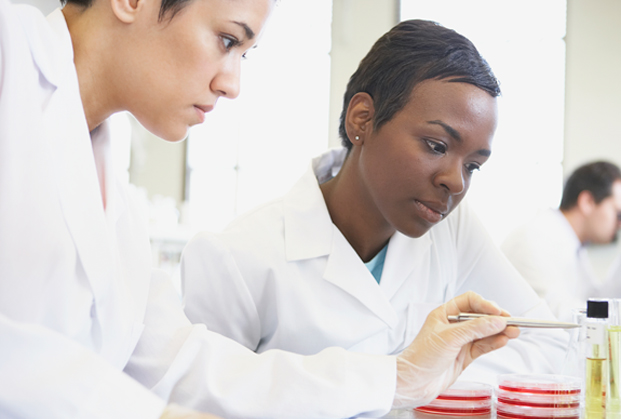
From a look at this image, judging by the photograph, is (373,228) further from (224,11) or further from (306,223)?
(224,11)

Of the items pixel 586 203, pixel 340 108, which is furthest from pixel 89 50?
pixel 340 108

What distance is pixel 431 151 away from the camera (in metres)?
1.07

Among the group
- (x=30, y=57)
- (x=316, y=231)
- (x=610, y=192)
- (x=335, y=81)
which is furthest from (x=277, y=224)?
(x=335, y=81)

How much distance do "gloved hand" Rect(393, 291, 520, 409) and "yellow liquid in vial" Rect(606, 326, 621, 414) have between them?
0.18 m

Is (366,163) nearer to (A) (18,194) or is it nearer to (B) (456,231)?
(B) (456,231)

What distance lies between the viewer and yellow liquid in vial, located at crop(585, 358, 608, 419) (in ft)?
2.91

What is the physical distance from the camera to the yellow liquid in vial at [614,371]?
89 centimetres

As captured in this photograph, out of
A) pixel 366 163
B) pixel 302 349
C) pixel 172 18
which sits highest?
pixel 172 18

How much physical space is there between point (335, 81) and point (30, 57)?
476cm

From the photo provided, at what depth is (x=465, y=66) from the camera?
109cm

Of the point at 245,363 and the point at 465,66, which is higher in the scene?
the point at 465,66

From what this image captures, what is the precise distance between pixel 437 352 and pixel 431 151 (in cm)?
38

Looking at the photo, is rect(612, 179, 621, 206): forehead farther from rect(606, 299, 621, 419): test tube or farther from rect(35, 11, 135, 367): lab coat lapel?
rect(35, 11, 135, 367): lab coat lapel

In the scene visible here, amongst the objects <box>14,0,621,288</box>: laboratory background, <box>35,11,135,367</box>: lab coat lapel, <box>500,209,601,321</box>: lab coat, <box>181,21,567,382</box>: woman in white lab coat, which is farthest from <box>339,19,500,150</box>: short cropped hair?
<box>14,0,621,288</box>: laboratory background
